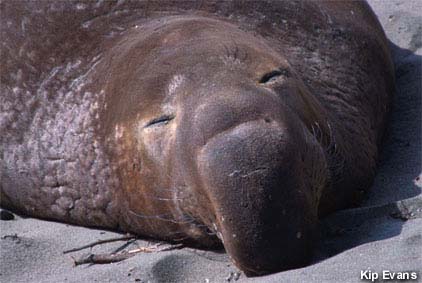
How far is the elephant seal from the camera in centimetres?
361

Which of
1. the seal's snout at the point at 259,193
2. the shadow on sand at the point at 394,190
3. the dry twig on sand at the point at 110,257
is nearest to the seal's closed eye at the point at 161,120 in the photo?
the seal's snout at the point at 259,193

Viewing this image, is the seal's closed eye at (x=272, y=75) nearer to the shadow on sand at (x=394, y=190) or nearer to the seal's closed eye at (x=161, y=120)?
the seal's closed eye at (x=161, y=120)

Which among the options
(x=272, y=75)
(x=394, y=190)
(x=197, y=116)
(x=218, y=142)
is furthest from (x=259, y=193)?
(x=394, y=190)

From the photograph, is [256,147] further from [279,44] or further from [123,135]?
[279,44]

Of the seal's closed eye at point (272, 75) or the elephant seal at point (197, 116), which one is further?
the seal's closed eye at point (272, 75)

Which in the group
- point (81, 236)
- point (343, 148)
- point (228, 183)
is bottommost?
point (81, 236)

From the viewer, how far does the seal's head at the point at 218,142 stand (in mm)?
3568

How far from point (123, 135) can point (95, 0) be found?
3.62ft

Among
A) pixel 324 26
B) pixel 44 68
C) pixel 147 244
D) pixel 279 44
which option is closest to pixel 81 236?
pixel 147 244

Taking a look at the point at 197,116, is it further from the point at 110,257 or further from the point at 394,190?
the point at 394,190

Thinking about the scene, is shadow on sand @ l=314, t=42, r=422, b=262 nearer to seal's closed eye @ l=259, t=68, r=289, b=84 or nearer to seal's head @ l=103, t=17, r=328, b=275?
seal's head @ l=103, t=17, r=328, b=275

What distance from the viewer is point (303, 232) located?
3.64 metres

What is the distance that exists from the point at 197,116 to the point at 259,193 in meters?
0.39

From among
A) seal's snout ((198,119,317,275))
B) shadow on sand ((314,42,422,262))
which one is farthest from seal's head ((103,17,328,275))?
shadow on sand ((314,42,422,262))
